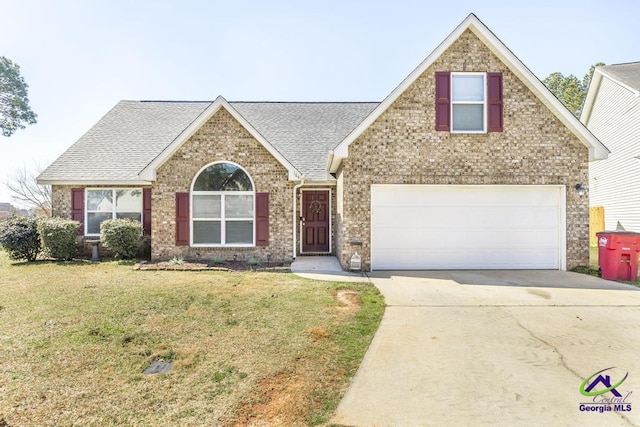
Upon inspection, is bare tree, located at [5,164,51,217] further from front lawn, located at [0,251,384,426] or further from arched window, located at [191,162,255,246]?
front lawn, located at [0,251,384,426]

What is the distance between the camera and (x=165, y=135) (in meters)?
14.5

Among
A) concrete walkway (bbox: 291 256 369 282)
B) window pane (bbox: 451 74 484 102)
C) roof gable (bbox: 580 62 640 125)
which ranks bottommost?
concrete walkway (bbox: 291 256 369 282)

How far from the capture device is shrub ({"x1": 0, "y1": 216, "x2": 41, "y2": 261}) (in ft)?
34.8

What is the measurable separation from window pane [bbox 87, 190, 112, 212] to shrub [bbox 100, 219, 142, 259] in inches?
49.1

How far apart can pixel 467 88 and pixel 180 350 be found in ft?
31.8

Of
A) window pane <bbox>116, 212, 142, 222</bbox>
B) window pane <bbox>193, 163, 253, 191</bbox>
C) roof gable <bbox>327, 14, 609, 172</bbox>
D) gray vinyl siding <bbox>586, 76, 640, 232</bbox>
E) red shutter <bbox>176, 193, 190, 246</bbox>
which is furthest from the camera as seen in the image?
gray vinyl siding <bbox>586, 76, 640, 232</bbox>

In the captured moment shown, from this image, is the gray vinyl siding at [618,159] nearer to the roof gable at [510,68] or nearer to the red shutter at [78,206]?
the roof gable at [510,68]

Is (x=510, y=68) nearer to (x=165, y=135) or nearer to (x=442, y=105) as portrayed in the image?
(x=442, y=105)

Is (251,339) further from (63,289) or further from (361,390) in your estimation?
(63,289)

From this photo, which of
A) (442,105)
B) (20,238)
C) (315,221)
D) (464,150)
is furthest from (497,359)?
(20,238)

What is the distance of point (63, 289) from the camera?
23.9 feet

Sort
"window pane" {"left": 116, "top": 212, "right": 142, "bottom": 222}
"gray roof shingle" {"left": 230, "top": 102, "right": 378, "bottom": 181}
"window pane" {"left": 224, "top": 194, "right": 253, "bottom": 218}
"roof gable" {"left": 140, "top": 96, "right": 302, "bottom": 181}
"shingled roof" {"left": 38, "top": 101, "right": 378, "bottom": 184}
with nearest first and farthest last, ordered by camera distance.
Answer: "roof gable" {"left": 140, "top": 96, "right": 302, "bottom": 181} → "window pane" {"left": 224, "top": 194, "right": 253, "bottom": 218} → "window pane" {"left": 116, "top": 212, "right": 142, "bottom": 222} → "shingled roof" {"left": 38, "top": 101, "right": 378, "bottom": 184} → "gray roof shingle" {"left": 230, "top": 102, "right": 378, "bottom": 181}

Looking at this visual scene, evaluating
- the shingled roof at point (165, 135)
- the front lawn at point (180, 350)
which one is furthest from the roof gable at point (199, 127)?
the front lawn at point (180, 350)

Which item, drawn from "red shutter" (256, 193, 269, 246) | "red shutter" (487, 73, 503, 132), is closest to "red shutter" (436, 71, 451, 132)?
"red shutter" (487, 73, 503, 132)
